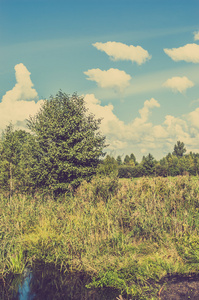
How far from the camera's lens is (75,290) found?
571 centimetres

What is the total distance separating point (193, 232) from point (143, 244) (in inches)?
58.7

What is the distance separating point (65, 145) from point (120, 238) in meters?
11.5

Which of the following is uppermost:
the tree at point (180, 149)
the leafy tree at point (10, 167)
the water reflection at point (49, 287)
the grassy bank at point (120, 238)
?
the tree at point (180, 149)

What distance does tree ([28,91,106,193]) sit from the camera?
18.1 m

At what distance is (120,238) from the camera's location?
741 cm

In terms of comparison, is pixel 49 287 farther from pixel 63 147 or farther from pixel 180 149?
pixel 180 149

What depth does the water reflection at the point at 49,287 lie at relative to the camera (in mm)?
5480

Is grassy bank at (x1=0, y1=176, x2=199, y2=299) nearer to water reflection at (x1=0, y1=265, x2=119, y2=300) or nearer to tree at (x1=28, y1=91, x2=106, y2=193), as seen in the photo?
water reflection at (x1=0, y1=265, x2=119, y2=300)

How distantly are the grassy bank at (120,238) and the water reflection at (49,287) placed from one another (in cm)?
22

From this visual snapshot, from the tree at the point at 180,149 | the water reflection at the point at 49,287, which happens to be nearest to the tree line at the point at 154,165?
the tree at the point at 180,149

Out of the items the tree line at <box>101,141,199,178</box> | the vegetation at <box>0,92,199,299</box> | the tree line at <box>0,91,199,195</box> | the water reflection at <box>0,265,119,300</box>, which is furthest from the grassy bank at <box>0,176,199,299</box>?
the tree line at <box>101,141,199,178</box>

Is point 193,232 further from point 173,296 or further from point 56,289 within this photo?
point 56,289

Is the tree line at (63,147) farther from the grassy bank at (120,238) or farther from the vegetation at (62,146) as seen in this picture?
the grassy bank at (120,238)

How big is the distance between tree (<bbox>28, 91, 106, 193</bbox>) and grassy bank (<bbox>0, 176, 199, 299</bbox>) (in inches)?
318
